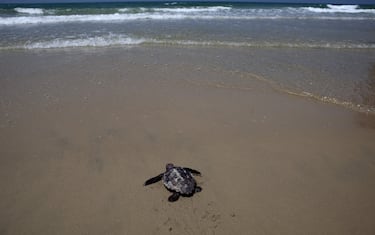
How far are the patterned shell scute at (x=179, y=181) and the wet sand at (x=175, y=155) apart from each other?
0.15 metres

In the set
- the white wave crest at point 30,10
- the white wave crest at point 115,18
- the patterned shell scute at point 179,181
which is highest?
the white wave crest at point 30,10

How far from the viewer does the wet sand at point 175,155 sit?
3.72 m

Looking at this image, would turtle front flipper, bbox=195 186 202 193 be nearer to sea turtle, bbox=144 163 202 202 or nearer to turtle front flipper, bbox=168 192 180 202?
sea turtle, bbox=144 163 202 202

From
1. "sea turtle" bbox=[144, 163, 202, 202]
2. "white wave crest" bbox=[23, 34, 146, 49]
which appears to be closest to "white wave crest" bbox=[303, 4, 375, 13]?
"white wave crest" bbox=[23, 34, 146, 49]

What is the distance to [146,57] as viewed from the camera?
8953 mm

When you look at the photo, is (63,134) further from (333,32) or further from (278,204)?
(333,32)

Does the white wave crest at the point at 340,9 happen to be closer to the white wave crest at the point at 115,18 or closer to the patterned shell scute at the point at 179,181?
the white wave crest at the point at 115,18

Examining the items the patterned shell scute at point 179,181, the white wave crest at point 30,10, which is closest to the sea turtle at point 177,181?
the patterned shell scute at point 179,181

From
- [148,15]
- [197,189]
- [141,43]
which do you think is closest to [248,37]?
[141,43]

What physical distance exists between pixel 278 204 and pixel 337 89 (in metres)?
4.46

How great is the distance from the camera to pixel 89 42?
10.3m

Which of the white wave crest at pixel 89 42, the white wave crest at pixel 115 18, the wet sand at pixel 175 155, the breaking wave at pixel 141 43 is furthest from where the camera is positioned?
the white wave crest at pixel 115 18

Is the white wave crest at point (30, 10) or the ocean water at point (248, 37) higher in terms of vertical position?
the white wave crest at point (30, 10)

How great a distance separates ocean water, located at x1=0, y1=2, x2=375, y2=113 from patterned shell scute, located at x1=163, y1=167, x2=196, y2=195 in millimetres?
4108
